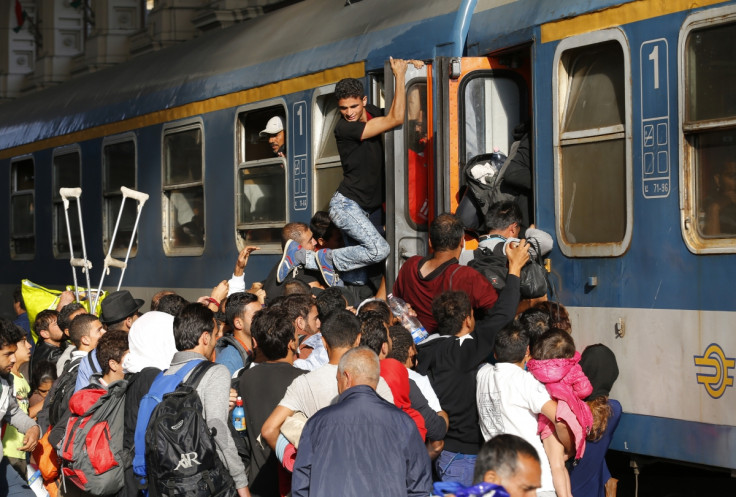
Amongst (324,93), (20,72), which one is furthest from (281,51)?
(20,72)

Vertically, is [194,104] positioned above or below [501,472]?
above

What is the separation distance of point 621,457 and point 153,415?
3.60 m

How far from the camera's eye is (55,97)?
49.1ft

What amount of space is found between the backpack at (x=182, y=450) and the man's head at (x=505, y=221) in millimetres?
2183

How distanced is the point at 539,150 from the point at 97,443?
292 cm

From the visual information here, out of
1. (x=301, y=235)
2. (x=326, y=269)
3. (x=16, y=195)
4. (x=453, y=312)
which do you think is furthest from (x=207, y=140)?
(x=16, y=195)

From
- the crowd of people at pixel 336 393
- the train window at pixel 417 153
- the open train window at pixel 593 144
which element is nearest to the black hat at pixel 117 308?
the crowd of people at pixel 336 393

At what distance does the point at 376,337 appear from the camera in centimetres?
602

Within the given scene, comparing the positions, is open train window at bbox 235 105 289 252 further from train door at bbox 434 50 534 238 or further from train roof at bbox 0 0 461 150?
train door at bbox 434 50 534 238

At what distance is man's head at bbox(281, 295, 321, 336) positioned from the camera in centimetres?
670

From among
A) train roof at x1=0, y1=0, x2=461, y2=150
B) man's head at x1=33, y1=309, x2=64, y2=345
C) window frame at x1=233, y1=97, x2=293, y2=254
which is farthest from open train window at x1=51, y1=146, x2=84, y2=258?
man's head at x1=33, y1=309, x2=64, y2=345

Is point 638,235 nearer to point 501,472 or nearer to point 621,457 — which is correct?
point 621,457

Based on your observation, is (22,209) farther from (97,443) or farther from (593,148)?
(593,148)

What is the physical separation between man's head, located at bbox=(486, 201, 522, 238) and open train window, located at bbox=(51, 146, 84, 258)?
24.7 ft
